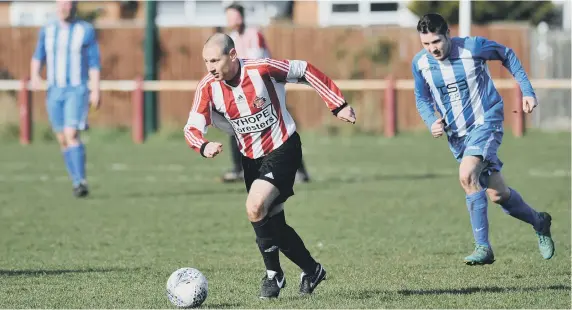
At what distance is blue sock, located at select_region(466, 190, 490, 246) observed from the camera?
26.4 ft

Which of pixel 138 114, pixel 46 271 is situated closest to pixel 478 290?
pixel 46 271

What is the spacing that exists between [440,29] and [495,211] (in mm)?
4588

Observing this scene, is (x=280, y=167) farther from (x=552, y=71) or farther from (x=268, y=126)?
(x=552, y=71)

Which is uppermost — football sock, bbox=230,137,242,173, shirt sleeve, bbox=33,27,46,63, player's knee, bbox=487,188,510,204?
shirt sleeve, bbox=33,27,46,63

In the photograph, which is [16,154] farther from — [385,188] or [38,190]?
[385,188]

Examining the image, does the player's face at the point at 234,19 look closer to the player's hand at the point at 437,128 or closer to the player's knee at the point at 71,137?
the player's knee at the point at 71,137

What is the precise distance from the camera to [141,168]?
698 inches

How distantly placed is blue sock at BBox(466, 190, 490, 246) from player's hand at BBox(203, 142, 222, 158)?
2109 mm

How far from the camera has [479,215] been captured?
8.09 meters

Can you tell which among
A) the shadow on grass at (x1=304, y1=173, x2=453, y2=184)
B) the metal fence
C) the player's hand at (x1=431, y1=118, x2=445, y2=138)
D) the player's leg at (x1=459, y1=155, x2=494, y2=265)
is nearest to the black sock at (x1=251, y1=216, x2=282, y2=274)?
the player's hand at (x1=431, y1=118, x2=445, y2=138)

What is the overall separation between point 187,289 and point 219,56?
140 centimetres

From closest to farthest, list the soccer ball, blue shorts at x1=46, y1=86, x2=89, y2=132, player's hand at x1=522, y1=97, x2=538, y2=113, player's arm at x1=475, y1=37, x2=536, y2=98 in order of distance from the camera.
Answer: the soccer ball
player's hand at x1=522, y1=97, x2=538, y2=113
player's arm at x1=475, y1=37, x2=536, y2=98
blue shorts at x1=46, y1=86, x2=89, y2=132

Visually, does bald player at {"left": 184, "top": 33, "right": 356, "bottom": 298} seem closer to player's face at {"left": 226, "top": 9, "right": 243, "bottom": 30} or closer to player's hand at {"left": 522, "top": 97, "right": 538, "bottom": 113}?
player's hand at {"left": 522, "top": 97, "right": 538, "bottom": 113}

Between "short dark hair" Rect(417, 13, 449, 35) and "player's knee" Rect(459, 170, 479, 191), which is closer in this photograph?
"short dark hair" Rect(417, 13, 449, 35)
